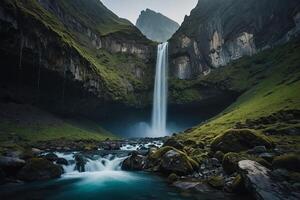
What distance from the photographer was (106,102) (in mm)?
81125

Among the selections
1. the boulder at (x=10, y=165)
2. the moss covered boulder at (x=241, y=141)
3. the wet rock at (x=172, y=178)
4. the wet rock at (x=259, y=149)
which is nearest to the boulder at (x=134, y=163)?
the wet rock at (x=172, y=178)

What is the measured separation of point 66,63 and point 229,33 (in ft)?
196

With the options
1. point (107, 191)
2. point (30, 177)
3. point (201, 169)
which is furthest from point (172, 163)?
point (30, 177)

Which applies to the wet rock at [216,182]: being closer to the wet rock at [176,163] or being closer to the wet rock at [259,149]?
the wet rock at [176,163]

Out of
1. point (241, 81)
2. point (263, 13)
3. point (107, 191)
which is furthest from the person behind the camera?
point (263, 13)

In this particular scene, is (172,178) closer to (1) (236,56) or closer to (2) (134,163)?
(2) (134,163)

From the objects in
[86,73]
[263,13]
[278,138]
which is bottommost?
[278,138]

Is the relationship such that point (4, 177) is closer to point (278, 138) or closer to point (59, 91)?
point (278, 138)

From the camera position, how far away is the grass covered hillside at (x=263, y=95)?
117 ft

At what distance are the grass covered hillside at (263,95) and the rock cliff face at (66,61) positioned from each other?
29.7m

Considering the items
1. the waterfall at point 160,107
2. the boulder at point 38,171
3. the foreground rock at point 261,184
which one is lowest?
the boulder at point 38,171

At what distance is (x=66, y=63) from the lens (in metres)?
63.3

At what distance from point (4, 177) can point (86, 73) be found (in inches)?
→ 2048

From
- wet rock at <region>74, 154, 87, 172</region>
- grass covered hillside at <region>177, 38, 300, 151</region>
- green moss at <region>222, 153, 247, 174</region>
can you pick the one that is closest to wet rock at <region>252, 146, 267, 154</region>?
grass covered hillside at <region>177, 38, 300, 151</region>
